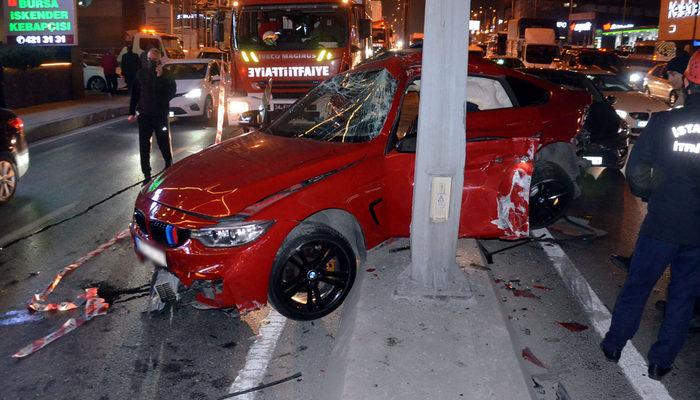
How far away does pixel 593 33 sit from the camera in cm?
5772

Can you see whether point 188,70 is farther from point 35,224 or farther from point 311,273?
point 311,273

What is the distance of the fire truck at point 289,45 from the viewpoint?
456 inches

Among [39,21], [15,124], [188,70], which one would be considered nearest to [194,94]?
[188,70]

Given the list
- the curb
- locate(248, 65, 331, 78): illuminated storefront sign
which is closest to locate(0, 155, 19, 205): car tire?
locate(248, 65, 331, 78): illuminated storefront sign

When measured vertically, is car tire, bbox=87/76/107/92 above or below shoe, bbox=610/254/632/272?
above

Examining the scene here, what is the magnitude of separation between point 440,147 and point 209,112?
556 inches

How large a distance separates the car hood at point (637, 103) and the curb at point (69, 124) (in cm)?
1237

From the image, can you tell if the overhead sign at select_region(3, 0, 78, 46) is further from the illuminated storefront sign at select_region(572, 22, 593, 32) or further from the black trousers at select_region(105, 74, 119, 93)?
the illuminated storefront sign at select_region(572, 22, 593, 32)

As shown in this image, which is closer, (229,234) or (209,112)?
(229,234)

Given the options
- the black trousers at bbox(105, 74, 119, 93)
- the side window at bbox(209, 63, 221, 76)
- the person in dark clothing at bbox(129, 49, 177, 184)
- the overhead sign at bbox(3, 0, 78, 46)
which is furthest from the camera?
the black trousers at bbox(105, 74, 119, 93)

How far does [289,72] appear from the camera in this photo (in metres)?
11.6

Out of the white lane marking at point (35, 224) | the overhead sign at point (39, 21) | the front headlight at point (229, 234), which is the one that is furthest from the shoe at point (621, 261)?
the overhead sign at point (39, 21)

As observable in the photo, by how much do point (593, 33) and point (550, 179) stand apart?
56568 millimetres

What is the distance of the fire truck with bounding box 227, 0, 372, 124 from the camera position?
11570 millimetres
